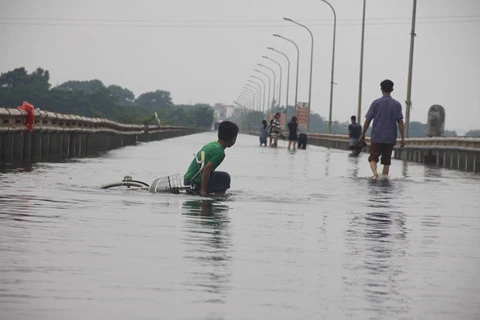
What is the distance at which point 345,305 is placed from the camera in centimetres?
602

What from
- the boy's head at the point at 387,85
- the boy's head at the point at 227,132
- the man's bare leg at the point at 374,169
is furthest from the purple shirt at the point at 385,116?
the boy's head at the point at 227,132

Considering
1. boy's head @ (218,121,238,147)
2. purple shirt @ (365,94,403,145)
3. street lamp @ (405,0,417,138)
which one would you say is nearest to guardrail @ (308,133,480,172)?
street lamp @ (405,0,417,138)

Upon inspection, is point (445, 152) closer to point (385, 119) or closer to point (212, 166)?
point (385, 119)

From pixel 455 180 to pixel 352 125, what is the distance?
2267cm

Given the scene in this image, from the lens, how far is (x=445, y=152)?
3606 centimetres

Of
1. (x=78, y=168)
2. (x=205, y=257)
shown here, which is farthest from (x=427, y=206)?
(x=78, y=168)

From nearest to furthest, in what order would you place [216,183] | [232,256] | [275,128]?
[232,256] → [216,183] → [275,128]

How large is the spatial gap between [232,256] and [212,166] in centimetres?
552

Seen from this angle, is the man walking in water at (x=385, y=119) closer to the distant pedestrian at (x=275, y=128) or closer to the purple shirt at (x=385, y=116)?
the purple shirt at (x=385, y=116)

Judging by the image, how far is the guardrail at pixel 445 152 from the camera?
31484mm

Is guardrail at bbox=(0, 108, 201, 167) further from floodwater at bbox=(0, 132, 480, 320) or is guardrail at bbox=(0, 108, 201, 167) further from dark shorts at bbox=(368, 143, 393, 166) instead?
floodwater at bbox=(0, 132, 480, 320)

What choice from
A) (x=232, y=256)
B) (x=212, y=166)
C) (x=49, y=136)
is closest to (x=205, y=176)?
(x=212, y=166)

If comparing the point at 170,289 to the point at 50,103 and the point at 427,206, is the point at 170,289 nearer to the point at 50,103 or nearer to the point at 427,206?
the point at 427,206

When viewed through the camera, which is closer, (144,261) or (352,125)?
(144,261)
